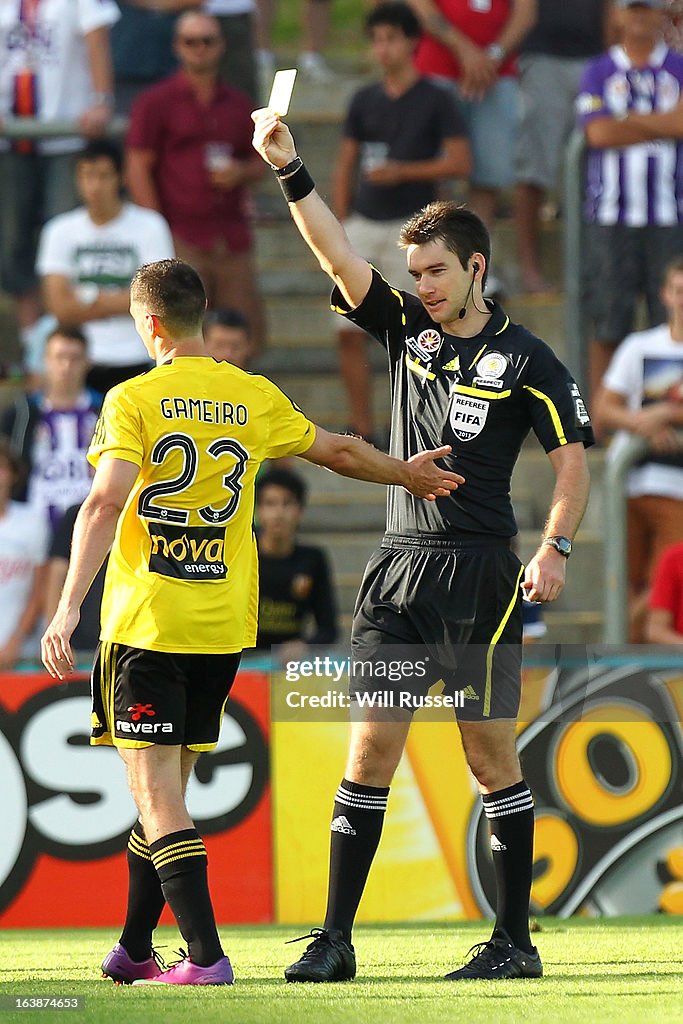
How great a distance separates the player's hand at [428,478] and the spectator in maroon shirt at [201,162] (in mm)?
5325

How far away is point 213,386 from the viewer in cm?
521

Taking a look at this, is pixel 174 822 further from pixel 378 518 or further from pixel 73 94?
pixel 73 94

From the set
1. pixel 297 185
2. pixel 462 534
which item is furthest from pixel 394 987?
pixel 297 185

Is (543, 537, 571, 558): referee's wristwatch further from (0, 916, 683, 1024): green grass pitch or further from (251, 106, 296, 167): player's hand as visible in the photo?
(251, 106, 296, 167): player's hand

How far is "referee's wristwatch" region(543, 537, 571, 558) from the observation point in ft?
17.3

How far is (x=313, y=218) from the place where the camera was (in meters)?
5.41

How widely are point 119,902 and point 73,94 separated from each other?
553 centimetres

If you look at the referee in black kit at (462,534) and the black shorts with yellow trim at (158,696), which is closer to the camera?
the black shorts with yellow trim at (158,696)

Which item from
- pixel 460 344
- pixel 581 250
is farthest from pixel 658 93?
pixel 460 344

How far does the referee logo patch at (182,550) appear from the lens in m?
5.17

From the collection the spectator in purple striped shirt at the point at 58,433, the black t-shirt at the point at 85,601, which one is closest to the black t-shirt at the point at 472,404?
the black t-shirt at the point at 85,601

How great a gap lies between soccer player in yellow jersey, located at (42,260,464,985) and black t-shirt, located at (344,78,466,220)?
5238 mm

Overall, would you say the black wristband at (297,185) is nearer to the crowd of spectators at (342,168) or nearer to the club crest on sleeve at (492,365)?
the club crest on sleeve at (492,365)

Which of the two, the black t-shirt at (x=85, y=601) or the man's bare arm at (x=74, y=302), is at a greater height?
the man's bare arm at (x=74, y=302)
